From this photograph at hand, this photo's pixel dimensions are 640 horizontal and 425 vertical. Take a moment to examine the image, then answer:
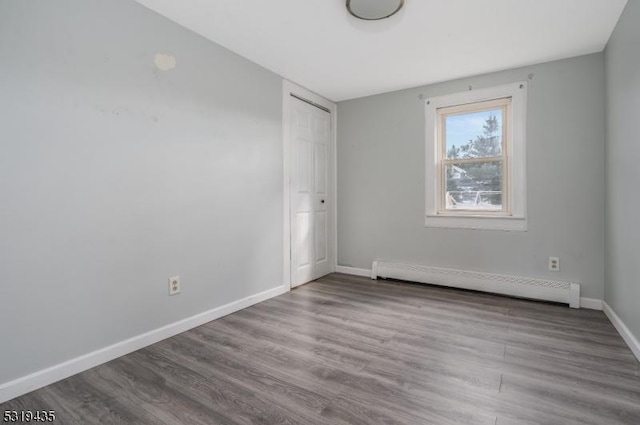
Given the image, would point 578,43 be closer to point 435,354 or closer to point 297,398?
point 435,354

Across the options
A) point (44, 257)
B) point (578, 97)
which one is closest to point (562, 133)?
point (578, 97)

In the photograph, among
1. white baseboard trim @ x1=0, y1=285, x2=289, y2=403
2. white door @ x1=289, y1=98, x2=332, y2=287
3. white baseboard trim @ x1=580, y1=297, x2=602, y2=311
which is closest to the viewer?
white baseboard trim @ x1=0, y1=285, x2=289, y2=403

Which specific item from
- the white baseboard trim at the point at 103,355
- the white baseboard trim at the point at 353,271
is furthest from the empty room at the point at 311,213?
the white baseboard trim at the point at 353,271

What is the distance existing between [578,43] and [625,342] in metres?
2.37

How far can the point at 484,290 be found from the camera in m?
3.42

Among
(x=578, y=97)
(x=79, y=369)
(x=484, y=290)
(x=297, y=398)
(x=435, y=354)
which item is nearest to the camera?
(x=297, y=398)

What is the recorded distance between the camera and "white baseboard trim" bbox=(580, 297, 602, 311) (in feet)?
9.53

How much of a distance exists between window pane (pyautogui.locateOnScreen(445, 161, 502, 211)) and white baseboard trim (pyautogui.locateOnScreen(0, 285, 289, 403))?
2.55 m

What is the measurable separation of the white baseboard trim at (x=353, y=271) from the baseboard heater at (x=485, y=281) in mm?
137

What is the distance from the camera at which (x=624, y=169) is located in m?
2.28

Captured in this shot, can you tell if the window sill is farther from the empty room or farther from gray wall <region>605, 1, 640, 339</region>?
gray wall <region>605, 1, 640, 339</region>

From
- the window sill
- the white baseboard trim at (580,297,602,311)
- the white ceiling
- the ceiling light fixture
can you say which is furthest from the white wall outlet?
the white baseboard trim at (580,297,602,311)

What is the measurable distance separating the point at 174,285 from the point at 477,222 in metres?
3.00

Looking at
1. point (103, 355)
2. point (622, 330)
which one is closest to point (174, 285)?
point (103, 355)
